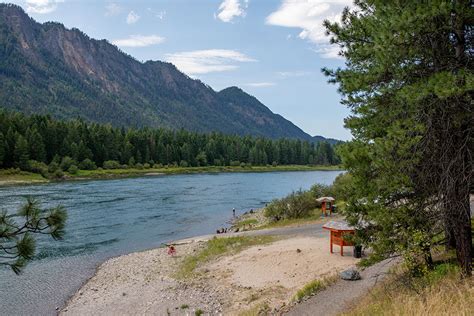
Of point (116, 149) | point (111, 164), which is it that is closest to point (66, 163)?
point (111, 164)

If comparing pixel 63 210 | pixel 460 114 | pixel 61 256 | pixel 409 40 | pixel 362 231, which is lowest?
pixel 61 256

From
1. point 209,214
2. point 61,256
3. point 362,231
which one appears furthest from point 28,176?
point 362,231

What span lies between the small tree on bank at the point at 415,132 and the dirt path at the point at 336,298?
8.51ft

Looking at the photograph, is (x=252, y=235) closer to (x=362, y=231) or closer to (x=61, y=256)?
(x=61, y=256)

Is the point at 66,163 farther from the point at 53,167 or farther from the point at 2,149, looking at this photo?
the point at 2,149

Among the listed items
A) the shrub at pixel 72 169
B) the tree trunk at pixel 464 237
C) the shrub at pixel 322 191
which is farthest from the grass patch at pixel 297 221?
the shrub at pixel 72 169

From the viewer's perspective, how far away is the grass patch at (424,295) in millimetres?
8078

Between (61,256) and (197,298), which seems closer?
(197,298)

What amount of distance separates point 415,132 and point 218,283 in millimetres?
13119

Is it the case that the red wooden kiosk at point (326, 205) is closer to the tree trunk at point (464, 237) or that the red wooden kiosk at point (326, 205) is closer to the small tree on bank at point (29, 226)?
the tree trunk at point (464, 237)

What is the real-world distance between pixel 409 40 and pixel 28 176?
290 feet

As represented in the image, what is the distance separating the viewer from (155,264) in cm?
2727

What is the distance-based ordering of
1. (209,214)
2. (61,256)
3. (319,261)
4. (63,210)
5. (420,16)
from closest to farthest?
(63,210) < (420,16) < (319,261) < (61,256) < (209,214)

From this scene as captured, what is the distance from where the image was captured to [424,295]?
9781 millimetres
